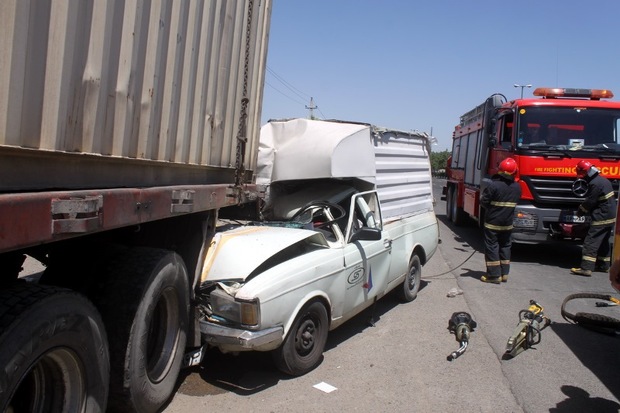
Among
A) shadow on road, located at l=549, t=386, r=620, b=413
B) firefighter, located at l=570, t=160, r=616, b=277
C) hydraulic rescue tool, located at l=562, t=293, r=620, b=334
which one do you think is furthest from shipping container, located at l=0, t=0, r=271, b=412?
firefighter, located at l=570, t=160, r=616, b=277

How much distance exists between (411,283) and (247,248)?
333cm

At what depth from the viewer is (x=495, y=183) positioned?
8.48 m

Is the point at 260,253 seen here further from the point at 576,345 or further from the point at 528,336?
the point at 576,345

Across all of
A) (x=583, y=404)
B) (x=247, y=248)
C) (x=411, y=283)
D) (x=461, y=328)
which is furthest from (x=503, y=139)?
(x=247, y=248)

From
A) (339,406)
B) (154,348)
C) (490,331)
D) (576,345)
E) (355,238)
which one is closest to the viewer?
(154,348)

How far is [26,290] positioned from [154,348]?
1476 millimetres

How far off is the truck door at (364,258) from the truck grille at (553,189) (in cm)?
462

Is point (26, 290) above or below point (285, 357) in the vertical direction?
above

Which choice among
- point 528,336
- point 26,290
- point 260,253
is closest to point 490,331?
point 528,336

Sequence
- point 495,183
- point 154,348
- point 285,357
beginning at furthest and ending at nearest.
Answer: point 495,183 → point 285,357 → point 154,348

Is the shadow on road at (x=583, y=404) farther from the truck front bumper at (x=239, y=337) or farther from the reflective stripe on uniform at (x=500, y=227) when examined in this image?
the reflective stripe on uniform at (x=500, y=227)

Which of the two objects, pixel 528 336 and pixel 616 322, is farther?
pixel 616 322

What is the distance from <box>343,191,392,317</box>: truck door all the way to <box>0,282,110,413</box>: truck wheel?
265 cm

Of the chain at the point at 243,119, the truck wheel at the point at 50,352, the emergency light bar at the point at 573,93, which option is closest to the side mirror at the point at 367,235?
the chain at the point at 243,119
